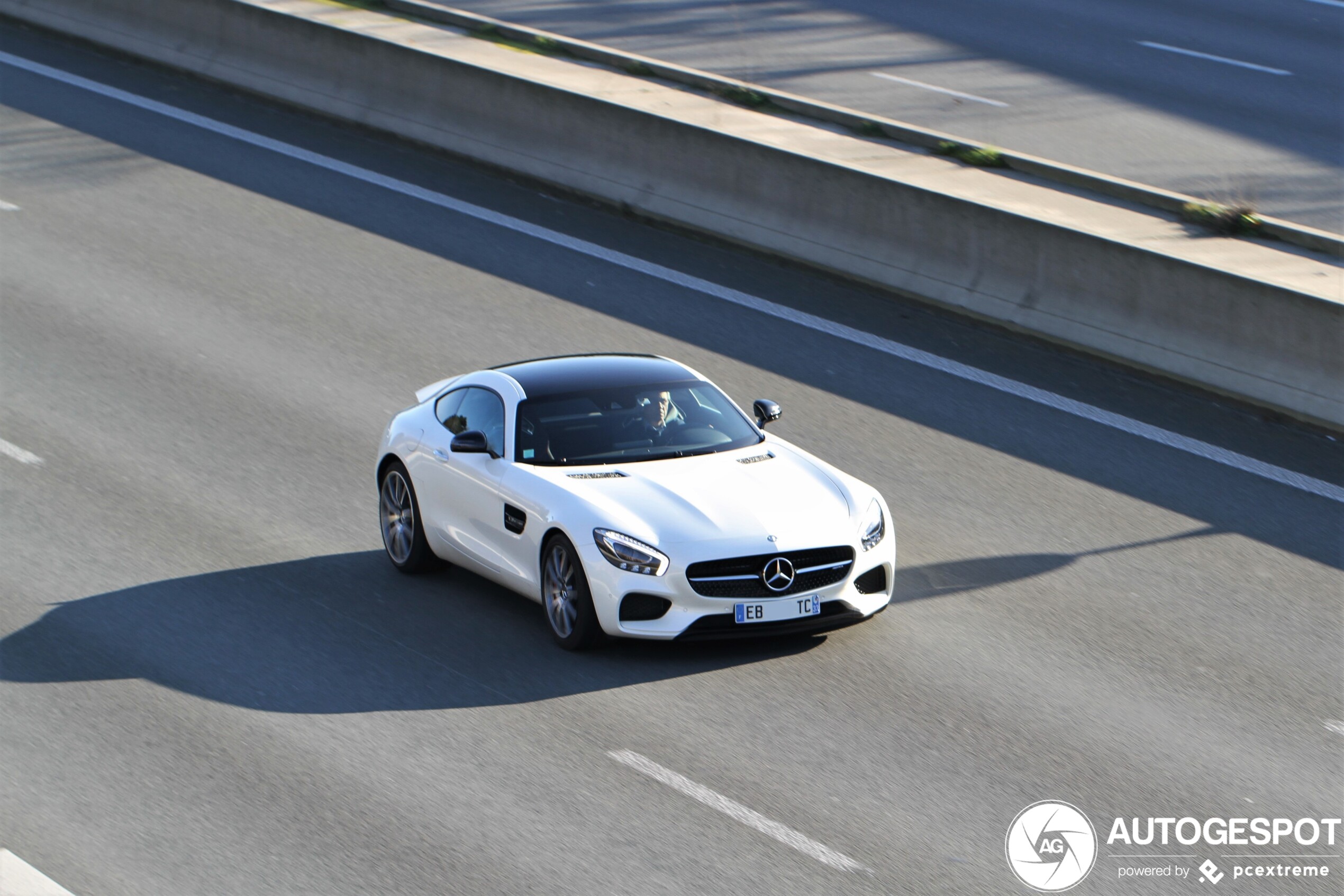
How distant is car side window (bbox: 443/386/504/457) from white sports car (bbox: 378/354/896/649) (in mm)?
13

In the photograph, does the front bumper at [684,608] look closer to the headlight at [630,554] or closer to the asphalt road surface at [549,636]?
the headlight at [630,554]

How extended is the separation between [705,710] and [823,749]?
2.42 feet

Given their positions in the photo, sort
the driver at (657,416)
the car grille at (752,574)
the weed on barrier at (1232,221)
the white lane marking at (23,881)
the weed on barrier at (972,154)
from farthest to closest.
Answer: the weed on barrier at (972,154) → the weed on barrier at (1232,221) → the driver at (657,416) → the car grille at (752,574) → the white lane marking at (23,881)

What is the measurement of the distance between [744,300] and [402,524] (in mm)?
6287

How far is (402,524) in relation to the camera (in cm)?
1130

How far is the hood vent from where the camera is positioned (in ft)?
33.8

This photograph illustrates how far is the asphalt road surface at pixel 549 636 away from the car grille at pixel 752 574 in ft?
1.45

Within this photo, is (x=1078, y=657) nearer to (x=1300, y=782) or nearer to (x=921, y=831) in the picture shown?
(x=1300, y=782)

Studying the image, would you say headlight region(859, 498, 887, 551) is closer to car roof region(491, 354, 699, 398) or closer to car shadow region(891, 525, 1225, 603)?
car shadow region(891, 525, 1225, 603)

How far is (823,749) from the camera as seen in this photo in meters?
8.34

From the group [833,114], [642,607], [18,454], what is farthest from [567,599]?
[833,114]

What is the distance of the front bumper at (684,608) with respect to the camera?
30.5ft

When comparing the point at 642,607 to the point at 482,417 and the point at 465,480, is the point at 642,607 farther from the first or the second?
the point at 482,417

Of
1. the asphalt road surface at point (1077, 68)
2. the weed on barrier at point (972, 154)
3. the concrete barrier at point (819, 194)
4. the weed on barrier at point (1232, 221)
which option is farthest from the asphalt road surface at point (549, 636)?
the asphalt road surface at point (1077, 68)
